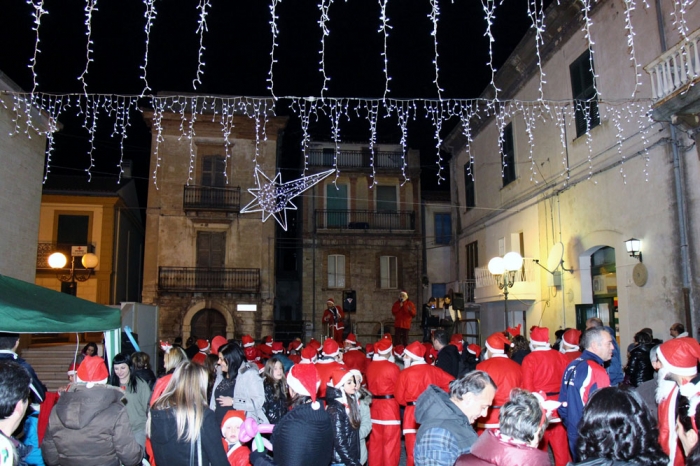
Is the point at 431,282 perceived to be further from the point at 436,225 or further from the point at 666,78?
the point at 666,78

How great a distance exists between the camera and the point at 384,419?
718 cm

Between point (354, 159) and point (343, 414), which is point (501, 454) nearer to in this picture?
point (343, 414)

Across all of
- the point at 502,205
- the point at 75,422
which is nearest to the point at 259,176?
the point at 502,205

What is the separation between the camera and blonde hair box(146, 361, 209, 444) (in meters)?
3.65

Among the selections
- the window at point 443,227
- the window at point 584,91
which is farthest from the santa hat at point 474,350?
the window at point 443,227

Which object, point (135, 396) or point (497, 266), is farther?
point (497, 266)

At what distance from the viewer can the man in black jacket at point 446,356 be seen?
28.6 feet

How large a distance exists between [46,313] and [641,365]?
804cm

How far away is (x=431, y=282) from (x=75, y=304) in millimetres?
21431

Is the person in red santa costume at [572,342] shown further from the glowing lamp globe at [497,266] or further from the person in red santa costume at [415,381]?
the glowing lamp globe at [497,266]

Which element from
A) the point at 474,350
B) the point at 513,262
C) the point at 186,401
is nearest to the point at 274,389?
the point at 186,401

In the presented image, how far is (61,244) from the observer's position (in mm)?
24031

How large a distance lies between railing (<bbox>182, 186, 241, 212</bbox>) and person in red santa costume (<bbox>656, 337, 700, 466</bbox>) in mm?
22072

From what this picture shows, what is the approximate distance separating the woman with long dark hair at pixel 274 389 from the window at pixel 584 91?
1086 centimetres
